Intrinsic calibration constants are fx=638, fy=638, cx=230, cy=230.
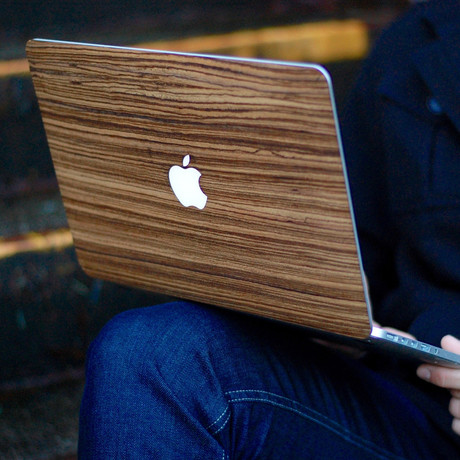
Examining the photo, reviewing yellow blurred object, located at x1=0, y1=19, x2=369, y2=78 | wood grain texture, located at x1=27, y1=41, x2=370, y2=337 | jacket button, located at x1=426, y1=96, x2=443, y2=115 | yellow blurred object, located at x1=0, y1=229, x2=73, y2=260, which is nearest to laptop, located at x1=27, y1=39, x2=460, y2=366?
wood grain texture, located at x1=27, y1=41, x2=370, y2=337

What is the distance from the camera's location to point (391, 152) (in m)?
→ 0.91

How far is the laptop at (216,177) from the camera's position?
53cm

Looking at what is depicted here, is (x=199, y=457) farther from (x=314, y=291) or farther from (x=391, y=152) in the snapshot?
(x=391, y=152)

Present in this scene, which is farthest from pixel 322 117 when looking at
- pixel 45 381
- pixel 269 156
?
pixel 45 381

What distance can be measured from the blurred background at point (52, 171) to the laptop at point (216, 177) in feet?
2.39

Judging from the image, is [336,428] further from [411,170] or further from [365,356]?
[411,170]

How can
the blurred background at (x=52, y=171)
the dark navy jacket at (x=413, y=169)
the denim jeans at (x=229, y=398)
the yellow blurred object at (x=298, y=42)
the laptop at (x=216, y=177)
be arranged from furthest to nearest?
the yellow blurred object at (x=298, y=42), the blurred background at (x=52, y=171), the dark navy jacket at (x=413, y=169), the denim jeans at (x=229, y=398), the laptop at (x=216, y=177)

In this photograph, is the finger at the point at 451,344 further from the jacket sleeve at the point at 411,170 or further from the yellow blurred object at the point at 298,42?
the yellow blurred object at the point at 298,42

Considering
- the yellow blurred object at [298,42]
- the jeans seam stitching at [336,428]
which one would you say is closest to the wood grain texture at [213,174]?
the jeans seam stitching at [336,428]

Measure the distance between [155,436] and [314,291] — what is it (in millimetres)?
219

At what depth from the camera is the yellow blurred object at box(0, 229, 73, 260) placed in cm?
143

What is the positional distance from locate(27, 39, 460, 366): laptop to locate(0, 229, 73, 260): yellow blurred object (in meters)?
0.72

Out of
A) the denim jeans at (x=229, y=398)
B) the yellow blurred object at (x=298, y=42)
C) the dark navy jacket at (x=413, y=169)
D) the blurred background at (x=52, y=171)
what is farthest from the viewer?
the yellow blurred object at (x=298, y=42)

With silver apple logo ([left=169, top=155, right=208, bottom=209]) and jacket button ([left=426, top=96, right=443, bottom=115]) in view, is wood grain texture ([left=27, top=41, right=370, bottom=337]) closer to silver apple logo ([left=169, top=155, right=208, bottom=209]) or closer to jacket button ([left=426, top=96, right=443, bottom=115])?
silver apple logo ([left=169, top=155, right=208, bottom=209])
